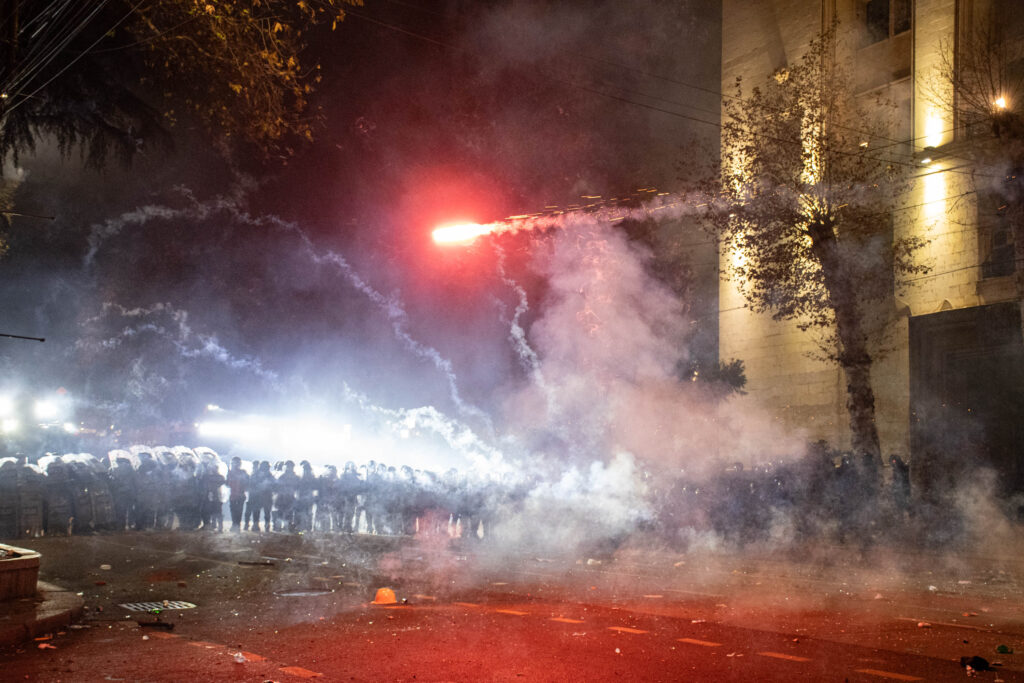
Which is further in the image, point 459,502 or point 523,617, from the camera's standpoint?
point 459,502

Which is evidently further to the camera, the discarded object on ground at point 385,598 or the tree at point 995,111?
the tree at point 995,111

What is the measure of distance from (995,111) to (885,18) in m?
9.26

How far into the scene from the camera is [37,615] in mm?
6480

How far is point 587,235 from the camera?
18.4m

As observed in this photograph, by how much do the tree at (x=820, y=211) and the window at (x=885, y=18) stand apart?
8.96 ft

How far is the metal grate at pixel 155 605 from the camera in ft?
26.2

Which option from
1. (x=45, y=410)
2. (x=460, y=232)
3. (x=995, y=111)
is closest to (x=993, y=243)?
(x=995, y=111)

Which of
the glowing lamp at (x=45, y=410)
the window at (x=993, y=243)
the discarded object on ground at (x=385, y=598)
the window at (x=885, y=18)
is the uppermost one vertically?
the window at (x=885, y=18)

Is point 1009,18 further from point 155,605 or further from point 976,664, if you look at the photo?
point 155,605

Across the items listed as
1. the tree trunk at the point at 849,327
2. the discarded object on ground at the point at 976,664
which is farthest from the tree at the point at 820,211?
the discarded object on ground at the point at 976,664

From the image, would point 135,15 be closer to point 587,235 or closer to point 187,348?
point 587,235

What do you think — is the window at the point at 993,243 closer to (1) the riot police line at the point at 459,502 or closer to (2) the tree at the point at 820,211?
(2) the tree at the point at 820,211

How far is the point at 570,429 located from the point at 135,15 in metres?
11.8

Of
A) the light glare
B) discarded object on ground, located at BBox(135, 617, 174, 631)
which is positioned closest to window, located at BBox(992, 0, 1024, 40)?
the light glare
